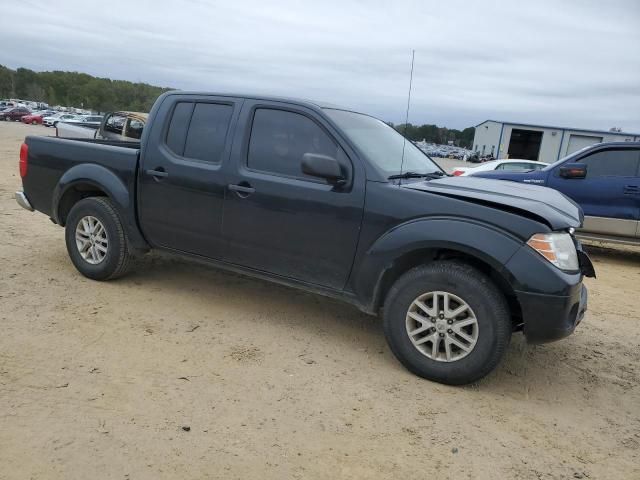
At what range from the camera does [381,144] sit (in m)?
4.33

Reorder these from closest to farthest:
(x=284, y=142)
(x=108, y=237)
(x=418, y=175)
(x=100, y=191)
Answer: (x=284, y=142) < (x=418, y=175) < (x=108, y=237) < (x=100, y=191)

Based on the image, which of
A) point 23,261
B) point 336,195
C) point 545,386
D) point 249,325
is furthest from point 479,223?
Answer: point 23,261

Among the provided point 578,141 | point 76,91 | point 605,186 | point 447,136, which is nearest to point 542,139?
point 578,141

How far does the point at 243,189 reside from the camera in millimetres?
4203

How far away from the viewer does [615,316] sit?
5.34m

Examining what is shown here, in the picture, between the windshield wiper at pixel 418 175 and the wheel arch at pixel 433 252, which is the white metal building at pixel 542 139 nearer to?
the windshield wiper at pixel 418 175

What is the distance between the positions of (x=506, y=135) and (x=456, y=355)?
154 ft

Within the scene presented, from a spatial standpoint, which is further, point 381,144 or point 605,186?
point 605,186

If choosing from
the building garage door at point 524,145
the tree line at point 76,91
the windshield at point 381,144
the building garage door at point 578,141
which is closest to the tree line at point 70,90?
the tree line at point 76,91

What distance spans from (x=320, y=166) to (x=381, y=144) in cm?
85

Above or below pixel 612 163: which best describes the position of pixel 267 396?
below

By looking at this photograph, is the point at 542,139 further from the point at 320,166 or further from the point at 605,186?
the point at 320,166

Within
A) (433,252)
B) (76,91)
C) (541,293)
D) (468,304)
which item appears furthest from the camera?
(76,91)

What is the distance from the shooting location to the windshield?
4006mm
